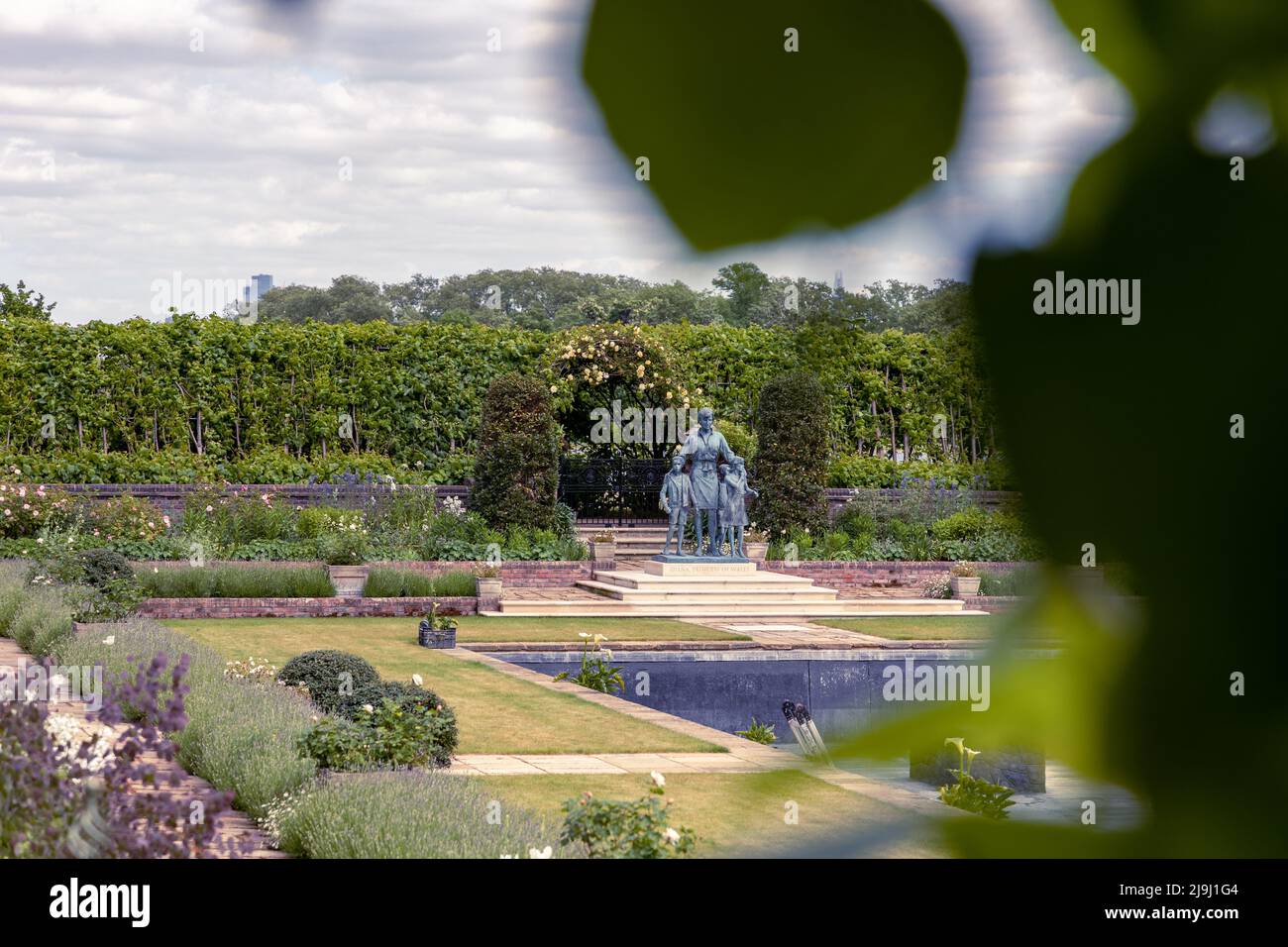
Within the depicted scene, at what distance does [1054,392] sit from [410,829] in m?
4.97

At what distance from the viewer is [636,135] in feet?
1.40

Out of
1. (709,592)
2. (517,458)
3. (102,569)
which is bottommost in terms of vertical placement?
(709,592)

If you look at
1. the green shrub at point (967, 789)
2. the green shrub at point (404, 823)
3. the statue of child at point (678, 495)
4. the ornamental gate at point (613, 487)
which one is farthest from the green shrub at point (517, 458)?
the green shrub at point (967, 789)

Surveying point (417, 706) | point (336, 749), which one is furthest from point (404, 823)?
point (417, 706)

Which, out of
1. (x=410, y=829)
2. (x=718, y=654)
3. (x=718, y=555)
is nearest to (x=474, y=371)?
(x=718, y=555)

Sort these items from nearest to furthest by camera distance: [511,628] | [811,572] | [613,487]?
[511,628], [811,572], [613,487]

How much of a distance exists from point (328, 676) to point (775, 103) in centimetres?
944

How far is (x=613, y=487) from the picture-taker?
24188 millimetres

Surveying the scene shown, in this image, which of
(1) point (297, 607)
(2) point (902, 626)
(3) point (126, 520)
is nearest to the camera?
(2) point (902, 626)

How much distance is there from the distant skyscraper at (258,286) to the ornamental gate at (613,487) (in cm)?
2326

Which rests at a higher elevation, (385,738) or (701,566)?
(701,566)

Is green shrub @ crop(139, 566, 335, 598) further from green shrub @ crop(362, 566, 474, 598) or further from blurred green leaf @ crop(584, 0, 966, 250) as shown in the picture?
blurred green leaf @ crop(584, 0, 966, 250)

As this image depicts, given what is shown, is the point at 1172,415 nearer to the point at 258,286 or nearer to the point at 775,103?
the point at 775,103

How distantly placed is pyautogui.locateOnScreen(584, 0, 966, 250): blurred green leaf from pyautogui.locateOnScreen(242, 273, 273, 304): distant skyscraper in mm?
177
